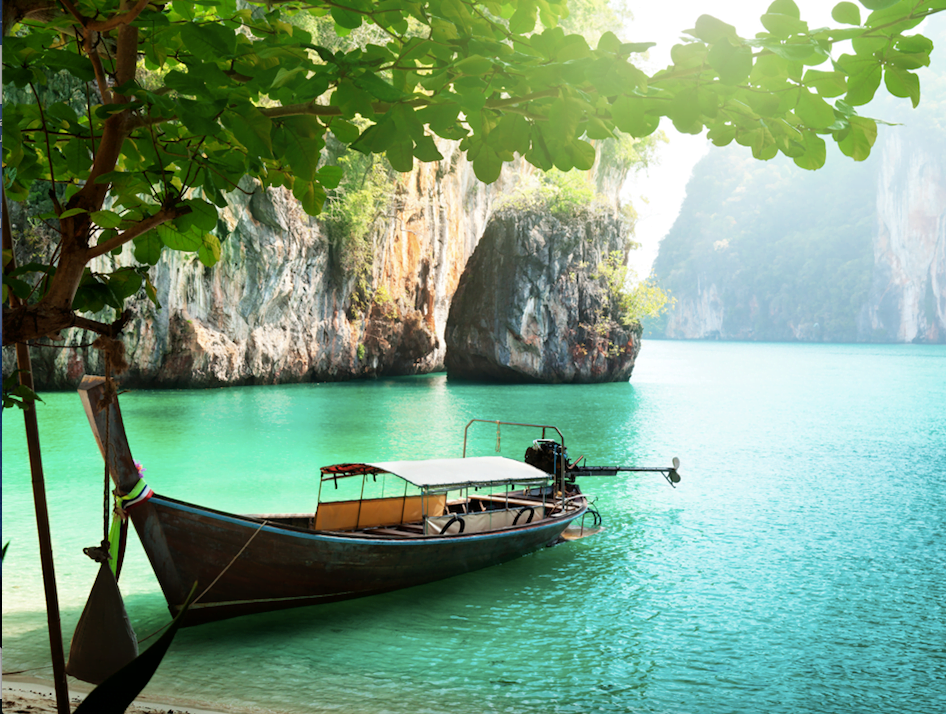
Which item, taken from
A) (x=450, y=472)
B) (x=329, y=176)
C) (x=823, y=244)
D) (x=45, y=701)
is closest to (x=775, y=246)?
(x=823, y=244)

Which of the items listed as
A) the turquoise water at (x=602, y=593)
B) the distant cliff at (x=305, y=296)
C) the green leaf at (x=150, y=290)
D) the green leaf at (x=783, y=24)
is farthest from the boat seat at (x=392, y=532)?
the distant cliff at (x=305, y=296)

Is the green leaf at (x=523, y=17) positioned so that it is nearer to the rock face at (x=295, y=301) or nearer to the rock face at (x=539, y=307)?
the rock face at (x=295, y=301)

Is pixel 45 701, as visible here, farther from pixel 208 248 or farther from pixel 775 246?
pixel 775 246

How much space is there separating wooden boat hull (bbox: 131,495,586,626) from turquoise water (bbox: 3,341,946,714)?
214 mm

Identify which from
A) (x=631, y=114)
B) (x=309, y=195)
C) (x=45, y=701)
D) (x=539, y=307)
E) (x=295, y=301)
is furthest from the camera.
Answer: (x=539, y=307)

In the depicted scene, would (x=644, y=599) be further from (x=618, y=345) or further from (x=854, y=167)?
(x=854, y=167)

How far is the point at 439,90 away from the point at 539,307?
34.9 meters

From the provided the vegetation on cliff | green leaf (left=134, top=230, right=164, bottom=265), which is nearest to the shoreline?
green leaf (left=134, top=230, right=164, bottom=265)

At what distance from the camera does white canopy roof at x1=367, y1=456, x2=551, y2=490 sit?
8.26m

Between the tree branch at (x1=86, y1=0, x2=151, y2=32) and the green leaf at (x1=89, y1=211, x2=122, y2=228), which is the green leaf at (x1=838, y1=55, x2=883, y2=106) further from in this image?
the green leaf at (x1=89, y1=211, x2=122, y2=228)

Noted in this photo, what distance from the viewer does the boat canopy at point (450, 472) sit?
8.26 meters

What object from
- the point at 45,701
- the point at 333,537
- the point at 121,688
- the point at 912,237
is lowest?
the point at 45,701

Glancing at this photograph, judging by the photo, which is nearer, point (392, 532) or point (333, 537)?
point (333, 537)

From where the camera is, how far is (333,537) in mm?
7230
